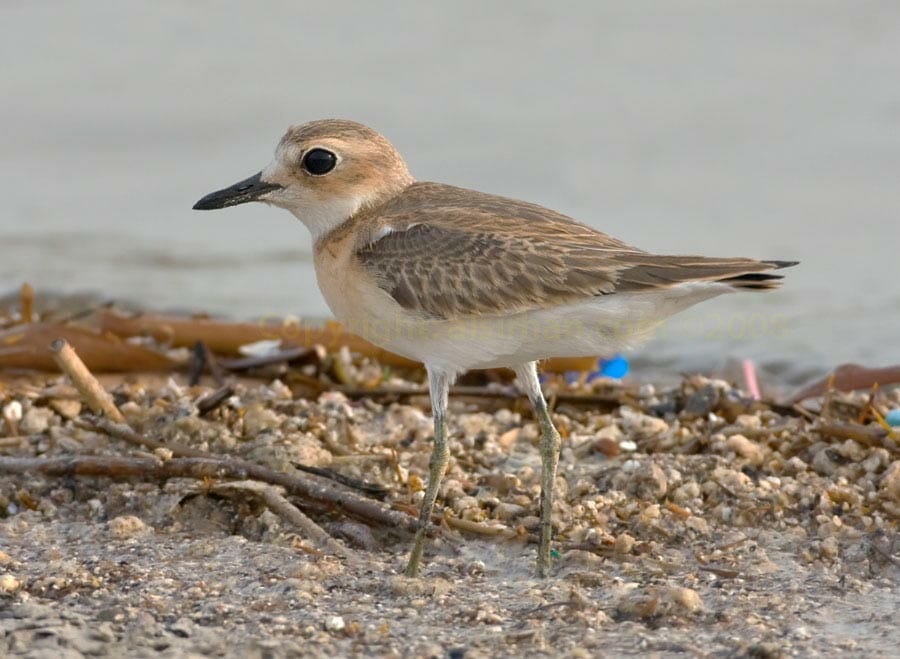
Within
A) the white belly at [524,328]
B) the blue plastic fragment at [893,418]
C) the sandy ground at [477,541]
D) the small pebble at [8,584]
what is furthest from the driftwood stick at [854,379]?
the small pebble at [8,584]

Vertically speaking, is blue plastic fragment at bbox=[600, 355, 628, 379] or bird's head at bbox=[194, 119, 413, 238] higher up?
bird's head at bbox=[194, 119, 413, 238]

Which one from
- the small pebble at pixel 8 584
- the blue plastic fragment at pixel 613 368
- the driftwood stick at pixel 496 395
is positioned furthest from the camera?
the blue plastic fragment at pixel 613 368

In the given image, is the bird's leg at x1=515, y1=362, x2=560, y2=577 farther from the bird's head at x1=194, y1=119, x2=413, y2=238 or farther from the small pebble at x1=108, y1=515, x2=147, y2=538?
the small pebble at x1=108, y1=515, x2=147, y2=538

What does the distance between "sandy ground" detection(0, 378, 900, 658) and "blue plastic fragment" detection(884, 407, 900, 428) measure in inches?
6.0

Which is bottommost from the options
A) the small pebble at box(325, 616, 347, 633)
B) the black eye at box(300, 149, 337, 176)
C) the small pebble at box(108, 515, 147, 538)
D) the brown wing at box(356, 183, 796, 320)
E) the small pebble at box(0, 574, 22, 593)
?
the small pebble at box(0, 574, 22, 593)

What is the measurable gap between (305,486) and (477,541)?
685mm

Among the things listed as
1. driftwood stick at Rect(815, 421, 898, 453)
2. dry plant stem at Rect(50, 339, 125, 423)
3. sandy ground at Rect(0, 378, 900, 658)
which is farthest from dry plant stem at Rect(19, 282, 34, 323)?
driftwood stick at Rect(815, 421, 898, 453)

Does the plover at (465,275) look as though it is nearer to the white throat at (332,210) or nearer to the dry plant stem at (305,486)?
the white throat at (332,210)

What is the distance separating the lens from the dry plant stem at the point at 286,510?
198 inches

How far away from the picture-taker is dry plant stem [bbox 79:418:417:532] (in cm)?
521

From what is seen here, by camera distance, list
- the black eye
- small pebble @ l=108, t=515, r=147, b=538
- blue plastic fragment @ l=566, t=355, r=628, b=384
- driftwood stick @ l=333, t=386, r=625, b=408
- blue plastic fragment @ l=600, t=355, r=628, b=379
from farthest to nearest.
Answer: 1. blue plastic fragment @ l=600, t=355, r=628, b=379
2. blue plastic fragment @ l=566, t=355, r=628, b=384
3. driftwood stick @ l=333, t=386, r=625, b=408
4. the black eye
5. small pebble @ l=108, t=515, r=147, b=538

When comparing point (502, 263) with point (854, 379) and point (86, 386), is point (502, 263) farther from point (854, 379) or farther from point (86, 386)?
point (854, 379)

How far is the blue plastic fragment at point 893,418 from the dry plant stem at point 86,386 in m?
3.32

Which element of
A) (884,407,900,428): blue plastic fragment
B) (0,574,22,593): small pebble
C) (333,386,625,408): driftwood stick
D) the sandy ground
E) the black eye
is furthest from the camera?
(333,386,625,408): driftwood stick
